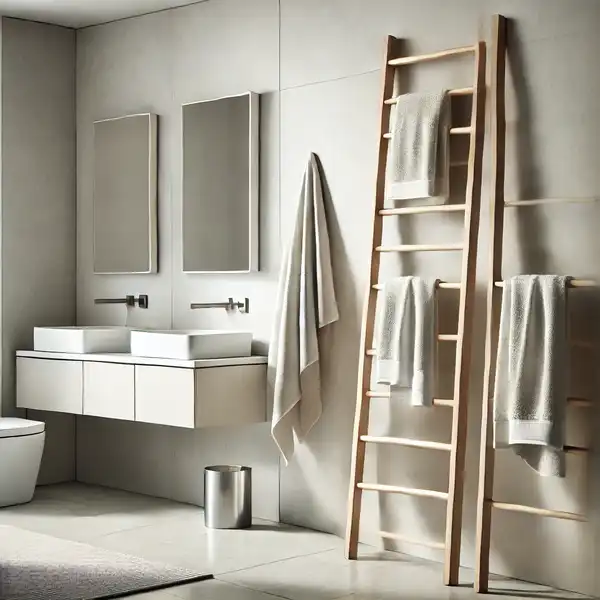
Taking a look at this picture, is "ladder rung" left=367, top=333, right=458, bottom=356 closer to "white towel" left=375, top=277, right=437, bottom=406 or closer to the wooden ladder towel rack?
"white towel" left=375, top=277, right=437, bottom=406

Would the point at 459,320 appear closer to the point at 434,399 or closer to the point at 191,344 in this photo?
the point at 434,399

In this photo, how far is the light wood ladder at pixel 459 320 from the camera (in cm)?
411

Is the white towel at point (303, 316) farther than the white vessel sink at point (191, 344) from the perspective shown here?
No

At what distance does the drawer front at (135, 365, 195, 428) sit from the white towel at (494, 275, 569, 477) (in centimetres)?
152

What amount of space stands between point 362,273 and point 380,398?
1.83 feet

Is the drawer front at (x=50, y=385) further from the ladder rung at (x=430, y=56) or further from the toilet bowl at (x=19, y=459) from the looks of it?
the ladder rung at (x=430, y=56)

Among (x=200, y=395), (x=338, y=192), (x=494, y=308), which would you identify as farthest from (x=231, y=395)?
(x=494, y=308)

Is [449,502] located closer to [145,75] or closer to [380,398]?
[380,398]

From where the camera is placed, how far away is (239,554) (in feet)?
14.8

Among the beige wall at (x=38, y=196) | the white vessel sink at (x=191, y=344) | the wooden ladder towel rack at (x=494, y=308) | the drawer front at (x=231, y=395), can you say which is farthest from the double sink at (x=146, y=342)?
the wooden ladder towel rack at (x=494, y=308)

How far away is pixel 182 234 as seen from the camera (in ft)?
18.2

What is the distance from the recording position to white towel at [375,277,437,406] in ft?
14.0

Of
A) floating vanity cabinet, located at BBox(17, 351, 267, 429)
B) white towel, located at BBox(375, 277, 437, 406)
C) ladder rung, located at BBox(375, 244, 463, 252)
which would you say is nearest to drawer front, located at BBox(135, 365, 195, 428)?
floating vanity cabinet, located at BBox(17, 351, 267, 429)

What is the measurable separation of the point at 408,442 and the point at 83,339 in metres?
1.96
